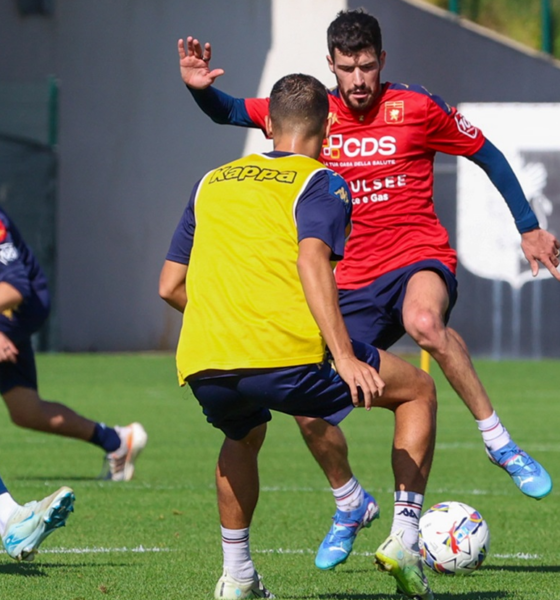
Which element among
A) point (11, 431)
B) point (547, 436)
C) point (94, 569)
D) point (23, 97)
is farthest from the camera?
point (23, 97)

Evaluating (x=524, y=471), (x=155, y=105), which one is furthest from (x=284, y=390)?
(x=155, y=105)

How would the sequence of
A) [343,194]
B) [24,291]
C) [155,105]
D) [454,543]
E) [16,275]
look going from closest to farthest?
[343,194]
[454,543]
[16,275]
[24,291]
[155,105]

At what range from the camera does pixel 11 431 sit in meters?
12.4

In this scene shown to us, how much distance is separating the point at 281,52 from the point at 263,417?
63.4 ft

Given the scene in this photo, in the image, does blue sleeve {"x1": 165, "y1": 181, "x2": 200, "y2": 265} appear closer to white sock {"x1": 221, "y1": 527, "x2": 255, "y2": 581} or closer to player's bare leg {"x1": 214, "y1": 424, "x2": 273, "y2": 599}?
player's bare leg {"x1": 214, "y1": 424, "x2": 273, "y2": 599}

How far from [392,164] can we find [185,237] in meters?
1.78

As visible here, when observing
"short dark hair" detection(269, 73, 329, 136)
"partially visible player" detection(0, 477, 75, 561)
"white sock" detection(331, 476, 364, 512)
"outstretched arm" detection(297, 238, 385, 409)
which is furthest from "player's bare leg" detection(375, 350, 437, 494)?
"partially visible player" detection(0, 477, 75, 561)

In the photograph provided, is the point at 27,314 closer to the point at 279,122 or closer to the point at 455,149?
the point at 455,149

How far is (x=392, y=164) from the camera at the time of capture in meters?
6.52

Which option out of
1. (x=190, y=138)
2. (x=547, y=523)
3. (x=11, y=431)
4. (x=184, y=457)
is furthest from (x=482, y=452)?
(x=190, y=138)

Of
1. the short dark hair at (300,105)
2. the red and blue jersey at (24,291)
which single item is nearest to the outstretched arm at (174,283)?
the short dark hair at (300,105)

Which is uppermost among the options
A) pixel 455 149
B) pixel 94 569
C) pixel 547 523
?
pixel 455 149

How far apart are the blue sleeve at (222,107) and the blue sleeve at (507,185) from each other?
114 cm

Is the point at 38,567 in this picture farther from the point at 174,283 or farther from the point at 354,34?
the point at 354,34
